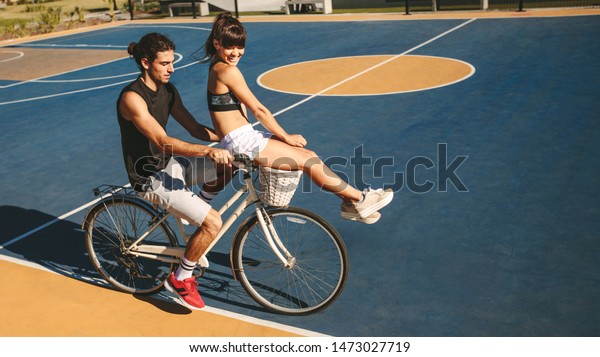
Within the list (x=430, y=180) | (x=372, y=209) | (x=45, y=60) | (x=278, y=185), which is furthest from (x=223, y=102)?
(x=45, y=60)

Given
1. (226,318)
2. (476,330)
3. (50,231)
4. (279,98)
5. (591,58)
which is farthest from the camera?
(591,58)

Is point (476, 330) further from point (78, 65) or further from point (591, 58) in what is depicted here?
point (78, 65)

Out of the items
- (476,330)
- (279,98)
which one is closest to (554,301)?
(476,330)

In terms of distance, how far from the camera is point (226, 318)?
5.35 meters

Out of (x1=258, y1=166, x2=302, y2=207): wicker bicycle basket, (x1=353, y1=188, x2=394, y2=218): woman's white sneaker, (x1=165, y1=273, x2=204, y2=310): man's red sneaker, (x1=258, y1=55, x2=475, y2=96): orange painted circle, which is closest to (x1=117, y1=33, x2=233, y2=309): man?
(x1=165, y1=273, x2=204, y2=310): man's red sneaker

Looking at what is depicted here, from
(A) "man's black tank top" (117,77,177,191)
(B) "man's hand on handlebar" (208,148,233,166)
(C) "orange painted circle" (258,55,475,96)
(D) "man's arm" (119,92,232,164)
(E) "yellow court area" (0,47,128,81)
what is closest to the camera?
(B) "man's hand on handlebar" (208,148,233,166)

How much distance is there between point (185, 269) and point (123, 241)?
778 mm

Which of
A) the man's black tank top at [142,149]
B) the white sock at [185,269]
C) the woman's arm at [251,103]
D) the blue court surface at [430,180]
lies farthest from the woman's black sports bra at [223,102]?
the blue court surface at [430,180]

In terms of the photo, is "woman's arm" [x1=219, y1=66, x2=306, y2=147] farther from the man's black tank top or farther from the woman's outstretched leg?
Answer: the man's black tank top

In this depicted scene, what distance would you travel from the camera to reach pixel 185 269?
5344mm

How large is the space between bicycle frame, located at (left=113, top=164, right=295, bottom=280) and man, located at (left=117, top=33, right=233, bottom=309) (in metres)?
0.16

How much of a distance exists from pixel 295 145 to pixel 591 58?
34.2ft

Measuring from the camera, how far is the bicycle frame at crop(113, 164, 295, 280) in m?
5.20

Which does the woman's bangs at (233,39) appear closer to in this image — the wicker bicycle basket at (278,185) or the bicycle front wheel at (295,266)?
the wicker bicycle basket at (278,185)
